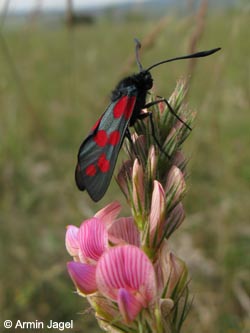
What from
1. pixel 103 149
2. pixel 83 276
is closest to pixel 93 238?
pixel 83 276

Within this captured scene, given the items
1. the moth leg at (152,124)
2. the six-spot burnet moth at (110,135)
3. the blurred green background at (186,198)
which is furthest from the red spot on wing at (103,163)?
the blurred green background at (186,198)

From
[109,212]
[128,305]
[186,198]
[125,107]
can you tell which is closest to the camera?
[128,305]

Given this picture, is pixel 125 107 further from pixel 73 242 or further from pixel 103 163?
pixel 73 242

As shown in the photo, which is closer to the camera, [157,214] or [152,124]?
[157,214]

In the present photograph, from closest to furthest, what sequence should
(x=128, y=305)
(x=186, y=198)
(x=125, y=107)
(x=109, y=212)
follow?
(x=128, y=305) < (x=109, y=212) < (x=125, y=107) < (x=186, y=198)

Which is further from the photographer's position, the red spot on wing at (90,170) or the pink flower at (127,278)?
the red spot on wing at (90,170)

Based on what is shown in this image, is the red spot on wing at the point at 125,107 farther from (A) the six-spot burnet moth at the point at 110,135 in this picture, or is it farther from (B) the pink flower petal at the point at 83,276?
(B) the pink flower petal at the point at 83,276

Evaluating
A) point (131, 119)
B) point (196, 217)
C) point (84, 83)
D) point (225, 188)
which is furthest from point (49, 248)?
point (84, 83)
